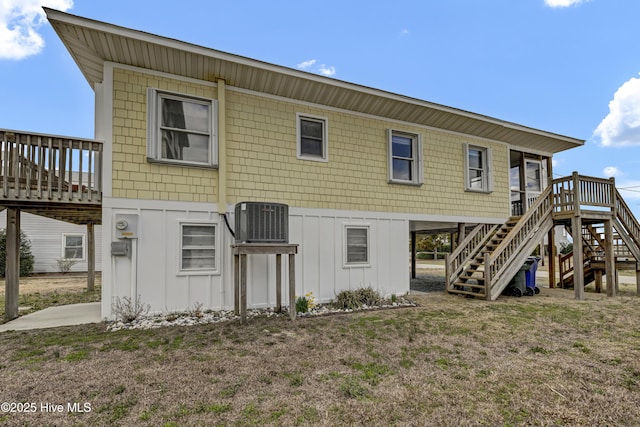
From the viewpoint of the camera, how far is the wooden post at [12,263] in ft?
18.9

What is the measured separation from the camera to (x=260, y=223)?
19.2 feet

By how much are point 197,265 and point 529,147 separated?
34.8 feet

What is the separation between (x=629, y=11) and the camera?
31.2ft

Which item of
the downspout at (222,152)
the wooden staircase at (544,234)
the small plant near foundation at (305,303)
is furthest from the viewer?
the wooden staircase at (544,234)

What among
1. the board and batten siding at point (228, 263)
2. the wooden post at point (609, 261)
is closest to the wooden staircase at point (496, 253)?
the wooden post at point (609, 261)

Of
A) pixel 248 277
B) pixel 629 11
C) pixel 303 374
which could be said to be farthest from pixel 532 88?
pixel 303 374

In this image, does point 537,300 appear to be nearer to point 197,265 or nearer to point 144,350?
→ point 197,265

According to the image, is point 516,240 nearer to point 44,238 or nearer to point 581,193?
point 581,193

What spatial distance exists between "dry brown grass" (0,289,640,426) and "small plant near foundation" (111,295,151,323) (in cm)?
40

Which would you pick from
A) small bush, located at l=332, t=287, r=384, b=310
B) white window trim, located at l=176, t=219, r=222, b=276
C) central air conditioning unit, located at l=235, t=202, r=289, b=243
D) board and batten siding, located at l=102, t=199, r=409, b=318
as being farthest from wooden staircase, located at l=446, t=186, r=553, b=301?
white window trim, located at l=176, t=219, r=222, b=276

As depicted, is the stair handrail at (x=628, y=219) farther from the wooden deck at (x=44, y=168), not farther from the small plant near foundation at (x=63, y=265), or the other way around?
the small plant near foundation at (x=63, y=265)

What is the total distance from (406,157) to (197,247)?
18.4 feet

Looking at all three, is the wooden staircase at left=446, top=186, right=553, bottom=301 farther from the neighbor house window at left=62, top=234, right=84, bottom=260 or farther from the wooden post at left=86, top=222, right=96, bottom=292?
the neighbor house window at left=62, top=234, right=84, bottom=260

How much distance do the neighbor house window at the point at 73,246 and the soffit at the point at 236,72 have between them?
11042 millimetres
